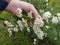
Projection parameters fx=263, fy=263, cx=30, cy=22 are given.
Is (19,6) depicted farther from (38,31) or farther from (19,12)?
(38,31)

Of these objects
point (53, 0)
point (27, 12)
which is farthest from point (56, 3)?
point (27, 12)

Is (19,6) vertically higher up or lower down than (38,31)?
higher up

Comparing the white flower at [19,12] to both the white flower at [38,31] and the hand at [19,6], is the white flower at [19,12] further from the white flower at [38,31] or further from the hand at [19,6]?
the white flower at [38,31]

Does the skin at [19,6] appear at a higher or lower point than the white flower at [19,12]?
higher

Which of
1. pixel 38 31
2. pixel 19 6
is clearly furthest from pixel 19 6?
pixel 38 31

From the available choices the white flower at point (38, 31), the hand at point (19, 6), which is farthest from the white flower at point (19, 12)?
the white flower at point (38, 31)

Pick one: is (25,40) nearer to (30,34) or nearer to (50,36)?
(30,34)

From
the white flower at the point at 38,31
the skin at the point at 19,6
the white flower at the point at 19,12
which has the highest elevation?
the skin at the point at 19,6

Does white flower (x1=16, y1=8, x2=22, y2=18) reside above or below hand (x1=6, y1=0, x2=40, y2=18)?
below

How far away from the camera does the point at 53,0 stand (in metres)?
2.76

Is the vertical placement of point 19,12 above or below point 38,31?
above

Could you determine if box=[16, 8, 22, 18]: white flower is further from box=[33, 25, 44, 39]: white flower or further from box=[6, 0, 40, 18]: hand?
box=[33, 25, 44, 39]: white flower

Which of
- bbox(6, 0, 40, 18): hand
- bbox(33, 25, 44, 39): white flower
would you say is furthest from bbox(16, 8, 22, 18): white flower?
bbox(33, 25, 44, 39): white flower

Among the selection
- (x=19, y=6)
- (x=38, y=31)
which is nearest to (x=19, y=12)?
(x=19, y=6)
